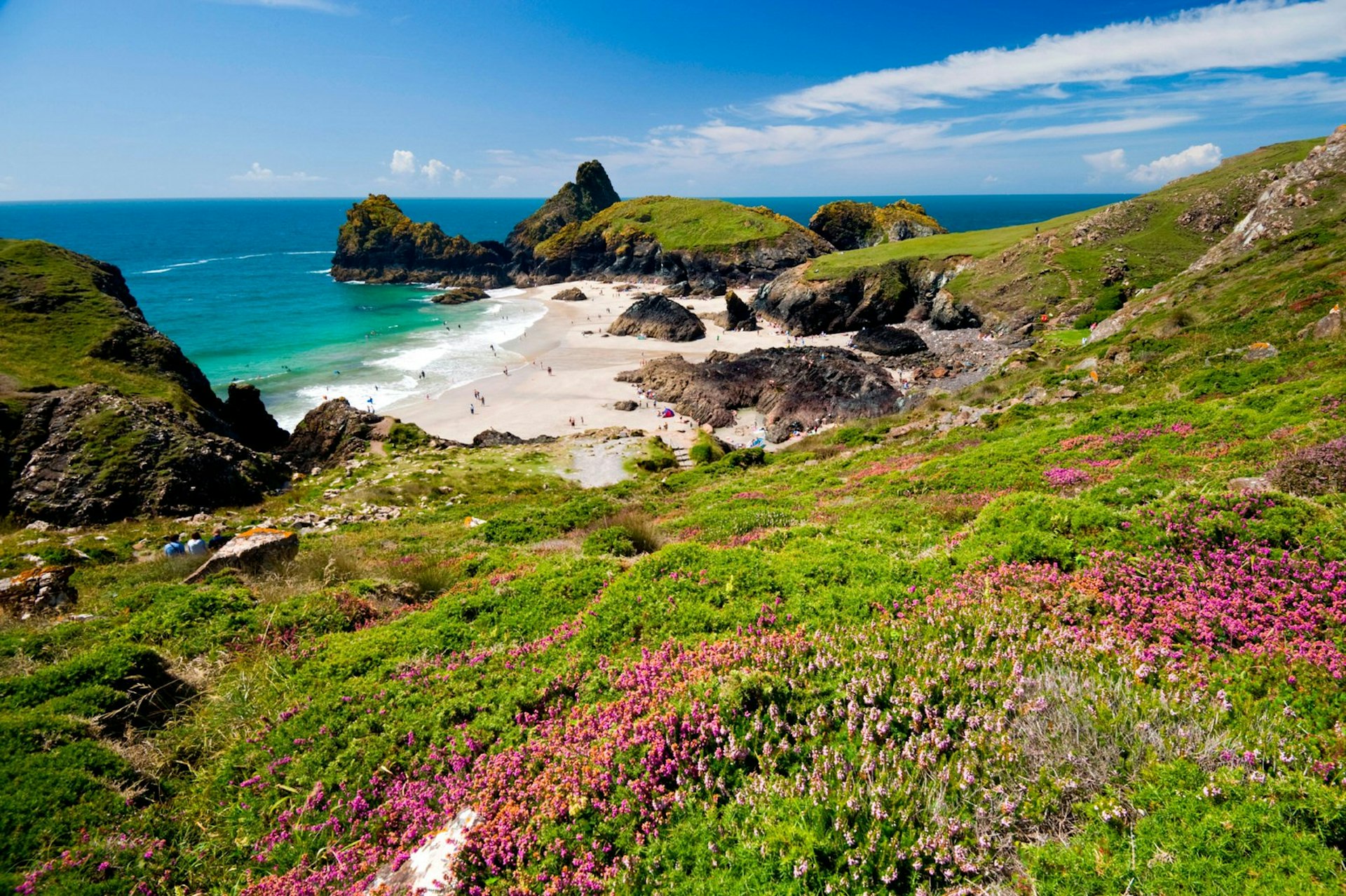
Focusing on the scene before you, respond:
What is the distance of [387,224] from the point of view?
130 m

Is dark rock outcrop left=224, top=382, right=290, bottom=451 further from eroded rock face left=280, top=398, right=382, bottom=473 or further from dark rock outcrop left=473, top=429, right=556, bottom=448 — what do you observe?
dark rock outcrop left=473, top=429, right=556, bottom=448

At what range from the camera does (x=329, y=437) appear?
36594mm

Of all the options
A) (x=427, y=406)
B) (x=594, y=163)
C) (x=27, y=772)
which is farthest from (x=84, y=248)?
(x=27, y=772)

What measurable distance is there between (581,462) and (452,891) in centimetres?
3075

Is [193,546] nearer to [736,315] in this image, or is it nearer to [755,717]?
[755,717]

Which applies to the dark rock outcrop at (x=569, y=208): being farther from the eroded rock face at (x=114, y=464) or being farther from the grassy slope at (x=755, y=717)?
the grassy slope at (x=755, y=717)

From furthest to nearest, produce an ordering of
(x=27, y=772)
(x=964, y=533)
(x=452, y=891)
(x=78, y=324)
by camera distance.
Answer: (x=78, y=324) < (x=964, y=533) < (x=27, y=772) < (x=452, y=891)

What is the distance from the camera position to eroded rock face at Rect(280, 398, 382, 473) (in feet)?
115

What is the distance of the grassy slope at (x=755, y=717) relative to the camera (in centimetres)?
379

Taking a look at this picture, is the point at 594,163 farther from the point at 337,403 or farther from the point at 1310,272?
the point at 1310,272

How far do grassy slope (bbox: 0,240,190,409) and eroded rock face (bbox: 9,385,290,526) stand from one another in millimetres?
2983

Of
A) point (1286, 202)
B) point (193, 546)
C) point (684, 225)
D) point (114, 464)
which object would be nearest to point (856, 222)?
point (684, 225)

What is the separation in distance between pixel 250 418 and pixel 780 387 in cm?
3953

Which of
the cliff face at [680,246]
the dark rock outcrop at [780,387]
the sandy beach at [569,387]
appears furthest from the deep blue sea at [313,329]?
the dark rock outcrop at [780,387]
